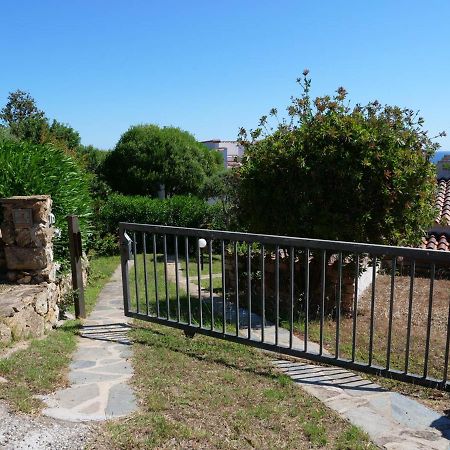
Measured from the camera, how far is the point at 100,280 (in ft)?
29.5

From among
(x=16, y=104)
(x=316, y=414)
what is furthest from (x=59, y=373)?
(x=16, y=104)

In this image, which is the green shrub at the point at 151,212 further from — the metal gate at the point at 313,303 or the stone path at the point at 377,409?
the stone path at the point at 377,409

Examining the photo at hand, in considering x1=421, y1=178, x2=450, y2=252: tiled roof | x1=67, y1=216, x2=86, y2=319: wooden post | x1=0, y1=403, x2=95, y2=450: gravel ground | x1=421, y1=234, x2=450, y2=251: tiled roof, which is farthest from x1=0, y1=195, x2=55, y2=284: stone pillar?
x1=421, y1=234, x2=450, y2=251: tiled roof

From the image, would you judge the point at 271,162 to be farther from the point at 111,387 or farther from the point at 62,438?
the point at 62,438

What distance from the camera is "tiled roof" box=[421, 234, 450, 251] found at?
447 inches

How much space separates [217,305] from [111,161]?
1143 centimetres

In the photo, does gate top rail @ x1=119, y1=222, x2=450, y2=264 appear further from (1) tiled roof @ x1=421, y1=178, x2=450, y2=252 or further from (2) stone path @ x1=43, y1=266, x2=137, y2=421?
(1) tiled roof @ x1=421, y1=178, x2=450, y2=252

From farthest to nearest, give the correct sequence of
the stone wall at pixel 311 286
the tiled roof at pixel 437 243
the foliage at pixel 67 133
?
the foliage at pixel 67 133, the tiled roof at pixel 437 243, the stone wall at pixel 311 286

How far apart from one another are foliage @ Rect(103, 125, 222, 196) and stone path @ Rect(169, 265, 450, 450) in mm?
12535

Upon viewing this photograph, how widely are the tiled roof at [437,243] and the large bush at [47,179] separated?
8280mm

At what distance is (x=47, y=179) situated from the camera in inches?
247

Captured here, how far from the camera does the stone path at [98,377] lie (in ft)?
10.2

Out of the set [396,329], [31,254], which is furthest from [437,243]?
[31,254]

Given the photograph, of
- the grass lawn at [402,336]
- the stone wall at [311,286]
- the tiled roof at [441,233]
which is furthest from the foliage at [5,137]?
the tiled roof at [441,233]
